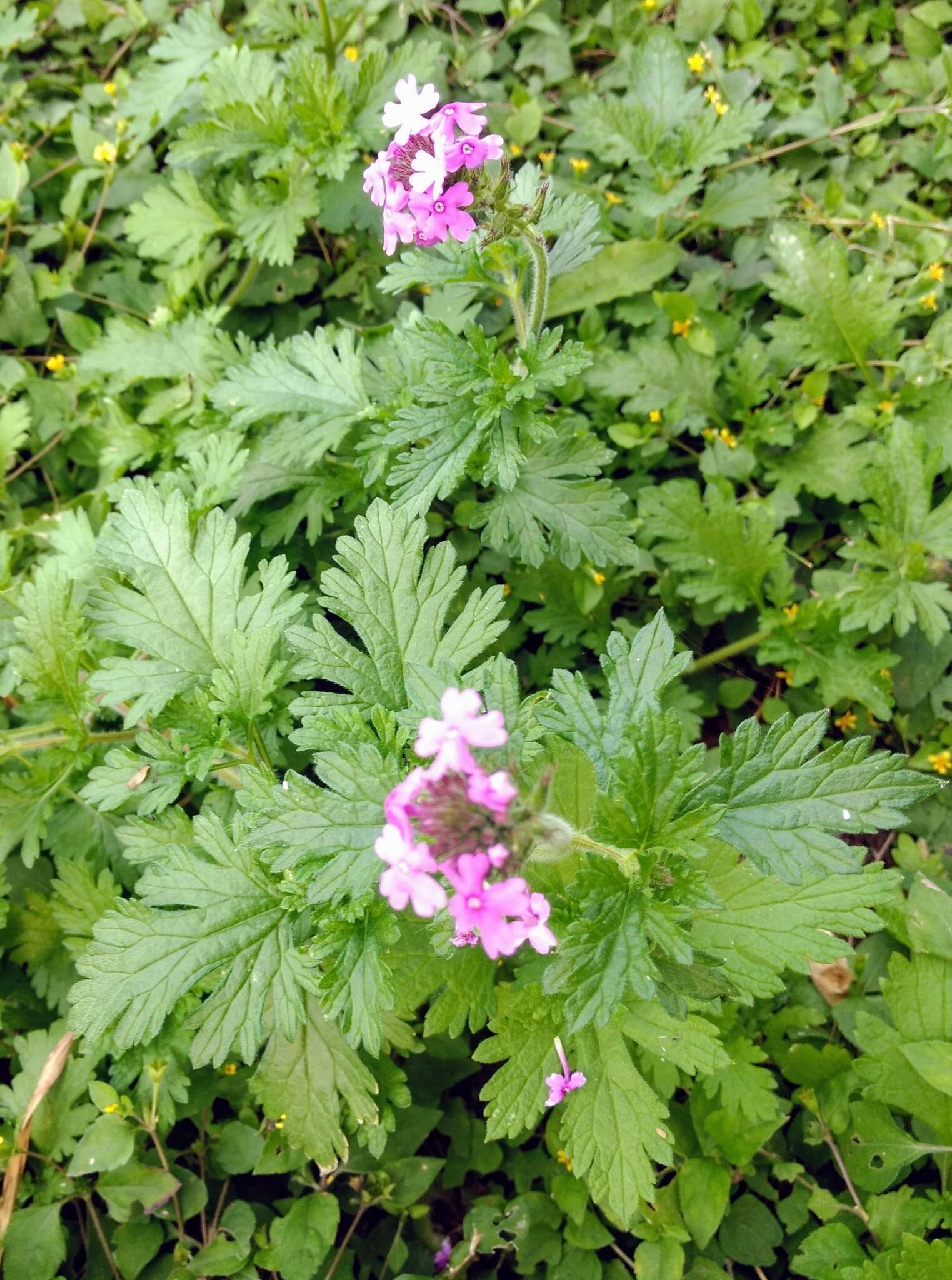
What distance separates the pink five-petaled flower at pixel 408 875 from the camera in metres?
1.45

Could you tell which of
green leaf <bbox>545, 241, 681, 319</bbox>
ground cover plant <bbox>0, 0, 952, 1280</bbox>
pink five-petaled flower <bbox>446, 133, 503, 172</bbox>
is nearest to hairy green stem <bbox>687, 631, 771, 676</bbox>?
ground cover plant <bbox>0, 0, 952, 1280</bbox>

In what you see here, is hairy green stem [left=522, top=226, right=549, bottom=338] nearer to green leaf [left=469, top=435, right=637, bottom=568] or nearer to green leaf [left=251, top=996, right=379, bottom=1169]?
green leaf [left=469, top=435, right=637, bottom=568]

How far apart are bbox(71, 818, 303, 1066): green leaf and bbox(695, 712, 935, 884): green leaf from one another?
3.56 feet

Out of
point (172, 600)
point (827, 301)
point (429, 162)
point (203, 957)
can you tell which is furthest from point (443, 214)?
point (827, 301)

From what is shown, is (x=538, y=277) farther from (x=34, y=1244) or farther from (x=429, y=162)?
(x=34, y=1244)

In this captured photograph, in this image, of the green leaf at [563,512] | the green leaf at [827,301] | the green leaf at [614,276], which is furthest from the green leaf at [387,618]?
the green leaf at [827,301]

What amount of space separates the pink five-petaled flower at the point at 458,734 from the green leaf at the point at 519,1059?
0.96 metres

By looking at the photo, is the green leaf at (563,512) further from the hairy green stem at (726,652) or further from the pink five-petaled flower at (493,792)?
the pink five-petaled flower at (493,792)

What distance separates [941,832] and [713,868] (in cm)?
133

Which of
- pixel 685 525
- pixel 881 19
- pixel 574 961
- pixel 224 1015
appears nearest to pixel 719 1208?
pixel 574 961

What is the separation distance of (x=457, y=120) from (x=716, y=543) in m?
1.74

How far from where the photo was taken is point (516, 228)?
2295 mm

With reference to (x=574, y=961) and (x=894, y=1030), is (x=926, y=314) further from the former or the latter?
(x=574, y=961)

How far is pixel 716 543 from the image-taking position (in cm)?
332
